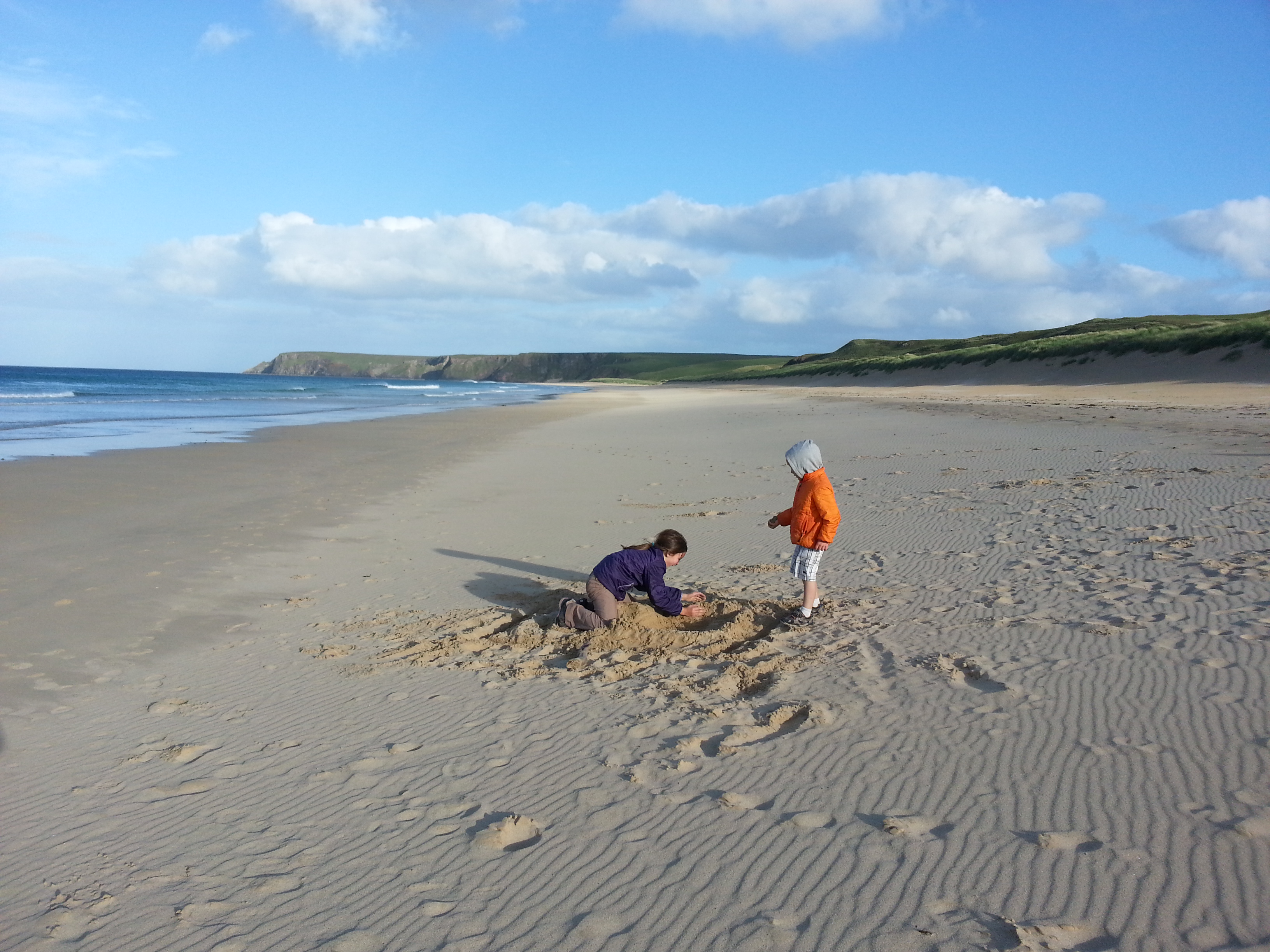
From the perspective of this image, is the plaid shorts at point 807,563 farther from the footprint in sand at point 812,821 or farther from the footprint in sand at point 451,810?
the footprint in sand at point 451,810

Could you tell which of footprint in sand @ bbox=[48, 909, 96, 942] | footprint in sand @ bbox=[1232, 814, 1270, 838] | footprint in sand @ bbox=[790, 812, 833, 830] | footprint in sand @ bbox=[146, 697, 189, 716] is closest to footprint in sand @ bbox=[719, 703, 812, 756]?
footprint in sand @ bbox=[790, 812, 833, 830]

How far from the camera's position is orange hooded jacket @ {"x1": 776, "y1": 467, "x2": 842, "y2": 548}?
607cm

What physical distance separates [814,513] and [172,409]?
37557mm

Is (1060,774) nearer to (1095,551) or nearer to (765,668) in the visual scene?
(765,668)

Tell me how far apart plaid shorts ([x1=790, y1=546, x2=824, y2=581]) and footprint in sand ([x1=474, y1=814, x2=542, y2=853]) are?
316cm

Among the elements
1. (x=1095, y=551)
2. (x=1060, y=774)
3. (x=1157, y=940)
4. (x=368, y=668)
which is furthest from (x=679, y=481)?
(x=1157, y=940)

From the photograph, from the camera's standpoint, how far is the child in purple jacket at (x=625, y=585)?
6062 millimetres

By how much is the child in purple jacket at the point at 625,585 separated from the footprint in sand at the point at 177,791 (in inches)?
105

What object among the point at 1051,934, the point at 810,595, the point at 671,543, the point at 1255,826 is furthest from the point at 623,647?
the point at 1255,826

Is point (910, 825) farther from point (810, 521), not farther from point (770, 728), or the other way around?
point (810, 521)

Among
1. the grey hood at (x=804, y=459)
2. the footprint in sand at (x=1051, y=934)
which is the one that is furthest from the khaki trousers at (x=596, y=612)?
the footprint in sand at (x=1051, y=934)

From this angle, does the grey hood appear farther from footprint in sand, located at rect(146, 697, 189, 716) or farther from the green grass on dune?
the green grass on dune

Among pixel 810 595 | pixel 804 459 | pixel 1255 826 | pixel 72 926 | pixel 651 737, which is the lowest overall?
pixel 72 926

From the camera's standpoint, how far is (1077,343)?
128 feet
